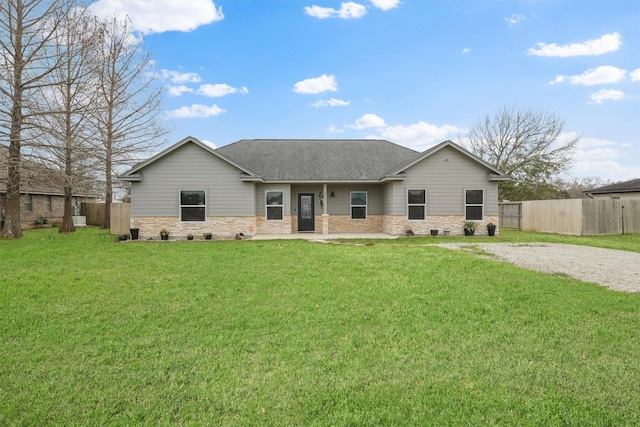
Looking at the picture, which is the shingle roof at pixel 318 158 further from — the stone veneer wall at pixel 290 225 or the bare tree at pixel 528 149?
the bare tree at pixel 528 149

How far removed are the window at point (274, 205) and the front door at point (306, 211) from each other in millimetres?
1297

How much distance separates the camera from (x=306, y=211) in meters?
17.6

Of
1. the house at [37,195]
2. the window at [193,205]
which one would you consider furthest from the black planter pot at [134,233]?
the house at [37,195]

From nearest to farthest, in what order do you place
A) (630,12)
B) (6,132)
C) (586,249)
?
(586,249) < (630,12) < (6,132)

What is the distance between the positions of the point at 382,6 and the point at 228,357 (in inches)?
585

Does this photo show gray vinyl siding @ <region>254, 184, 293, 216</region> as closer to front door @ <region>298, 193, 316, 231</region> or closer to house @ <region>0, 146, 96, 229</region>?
front door @ <region>298, 193, 316, 231</region>

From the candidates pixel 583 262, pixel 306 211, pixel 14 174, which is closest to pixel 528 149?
pixel 306 211

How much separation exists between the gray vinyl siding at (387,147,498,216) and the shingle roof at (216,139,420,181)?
131 centimetres

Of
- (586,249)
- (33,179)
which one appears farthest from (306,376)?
(33,179)

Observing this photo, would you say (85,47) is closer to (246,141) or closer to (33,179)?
(33,179)

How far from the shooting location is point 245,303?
5383mm

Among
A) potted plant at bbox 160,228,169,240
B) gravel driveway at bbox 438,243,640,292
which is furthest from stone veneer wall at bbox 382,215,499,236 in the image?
potted plant at bbox 160,228,169,240

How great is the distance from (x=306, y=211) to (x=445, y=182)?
701 centimetres

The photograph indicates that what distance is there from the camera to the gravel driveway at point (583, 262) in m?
6.90
